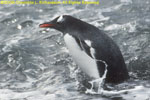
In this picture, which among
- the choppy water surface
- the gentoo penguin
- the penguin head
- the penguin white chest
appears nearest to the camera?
the choppy water surface

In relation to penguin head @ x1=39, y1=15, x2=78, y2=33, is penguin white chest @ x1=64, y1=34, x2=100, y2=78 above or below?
below

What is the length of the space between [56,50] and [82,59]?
4.80 feet

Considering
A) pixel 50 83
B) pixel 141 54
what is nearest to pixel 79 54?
pixel 50 83

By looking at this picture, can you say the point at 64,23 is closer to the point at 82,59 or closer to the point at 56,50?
the point at 82,59

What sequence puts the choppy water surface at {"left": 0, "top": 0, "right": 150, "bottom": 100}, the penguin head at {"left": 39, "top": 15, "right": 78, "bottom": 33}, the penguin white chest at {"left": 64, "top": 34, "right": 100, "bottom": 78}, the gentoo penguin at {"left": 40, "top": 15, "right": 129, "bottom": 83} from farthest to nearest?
the penguin head at {"left": 39, "top": 15, "right": 78, "bottom": 33}
the penguin white chest at {"left": 64, "top": 34, "right": 100, "bottom": 78}
the gentoo penguin at {"left": 40, "top": 15, "right": 129, "bottom": 83}
the choppy water surface at {"left": 0, "top": 0, "right": 150, "bottom": 100}

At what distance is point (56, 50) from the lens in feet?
21.5

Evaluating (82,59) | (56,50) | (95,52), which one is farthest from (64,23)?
(56,50)

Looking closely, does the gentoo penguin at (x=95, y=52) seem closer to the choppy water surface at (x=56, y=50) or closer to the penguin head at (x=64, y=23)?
the penguin head at (x=64, y=23)

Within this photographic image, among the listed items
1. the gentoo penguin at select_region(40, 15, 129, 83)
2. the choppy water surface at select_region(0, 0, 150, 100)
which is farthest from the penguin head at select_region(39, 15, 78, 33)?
the choppy water surface at select_region(0, 0, 150, 100)

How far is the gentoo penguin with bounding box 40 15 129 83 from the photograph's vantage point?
4.89 meters

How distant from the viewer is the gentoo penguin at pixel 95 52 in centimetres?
489

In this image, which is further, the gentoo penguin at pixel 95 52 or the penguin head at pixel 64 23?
the penguin head at pixel 64 23

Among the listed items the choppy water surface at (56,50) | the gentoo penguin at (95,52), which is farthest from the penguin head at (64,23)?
the choppy water surface at (56,50)

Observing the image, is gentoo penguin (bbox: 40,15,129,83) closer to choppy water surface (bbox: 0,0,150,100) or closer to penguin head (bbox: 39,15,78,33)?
penguin head (bbox: 39,15,78,33)
